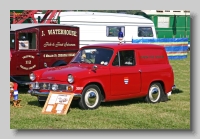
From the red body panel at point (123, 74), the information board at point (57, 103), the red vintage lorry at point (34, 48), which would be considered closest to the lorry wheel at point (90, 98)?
the red body panel at point (123, 74)

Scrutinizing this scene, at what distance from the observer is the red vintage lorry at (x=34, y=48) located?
42.2ft

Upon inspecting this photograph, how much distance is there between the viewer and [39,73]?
34.6ft

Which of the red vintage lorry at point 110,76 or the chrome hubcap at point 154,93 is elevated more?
the red vintage lorry at point 110,76

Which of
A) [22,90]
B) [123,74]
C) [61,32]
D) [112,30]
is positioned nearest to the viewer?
[123,74]

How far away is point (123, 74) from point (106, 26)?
559 inches

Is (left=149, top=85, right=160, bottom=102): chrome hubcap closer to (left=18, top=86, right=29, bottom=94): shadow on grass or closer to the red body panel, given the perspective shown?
the red body panel

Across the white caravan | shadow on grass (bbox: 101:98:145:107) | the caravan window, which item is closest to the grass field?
shadow on grass (bbox: 101:98:145:107)

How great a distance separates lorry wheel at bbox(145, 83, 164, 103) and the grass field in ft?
0.64

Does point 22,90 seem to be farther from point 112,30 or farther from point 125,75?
point 112,30

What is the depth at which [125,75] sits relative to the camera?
34.2 ft

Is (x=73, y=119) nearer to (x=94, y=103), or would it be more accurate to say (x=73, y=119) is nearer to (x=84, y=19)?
(x=94, y=103)

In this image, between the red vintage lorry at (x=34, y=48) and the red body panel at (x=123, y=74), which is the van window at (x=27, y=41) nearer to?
the red vintage lorry at (x=34, y=48)

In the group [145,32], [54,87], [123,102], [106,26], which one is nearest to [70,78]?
[54,87]

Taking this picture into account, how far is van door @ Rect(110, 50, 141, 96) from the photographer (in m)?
10.3
